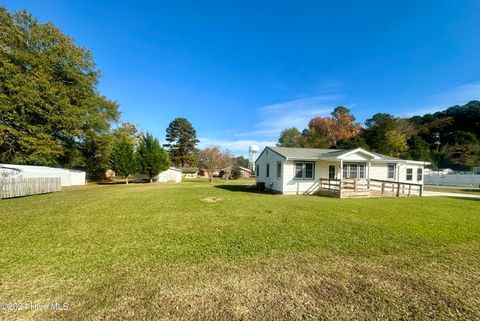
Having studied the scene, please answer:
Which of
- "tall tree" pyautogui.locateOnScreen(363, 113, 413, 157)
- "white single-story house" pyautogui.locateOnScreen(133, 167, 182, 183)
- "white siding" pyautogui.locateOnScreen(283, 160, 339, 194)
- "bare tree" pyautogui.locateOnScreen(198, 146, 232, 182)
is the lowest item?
"white single-story house" pyautogui.locateOnScreen(133, 167, 182, 183)

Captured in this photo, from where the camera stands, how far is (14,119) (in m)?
19.0

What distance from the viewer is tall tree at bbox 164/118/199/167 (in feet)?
170

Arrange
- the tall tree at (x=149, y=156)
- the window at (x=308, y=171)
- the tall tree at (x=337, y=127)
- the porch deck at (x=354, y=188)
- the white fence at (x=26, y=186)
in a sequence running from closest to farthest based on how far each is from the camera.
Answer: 1. the white fence at (x=26, y=186)
2. the porch deck at (x=354, y=188)
3. the window at (x=308, y=171)
4. the tall tree at (x=149, y=156)
5. the tall tree at (x=337, y=127)

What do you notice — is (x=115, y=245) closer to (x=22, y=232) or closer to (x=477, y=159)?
(x=22, y=232)

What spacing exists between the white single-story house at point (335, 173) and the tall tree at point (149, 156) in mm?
17019

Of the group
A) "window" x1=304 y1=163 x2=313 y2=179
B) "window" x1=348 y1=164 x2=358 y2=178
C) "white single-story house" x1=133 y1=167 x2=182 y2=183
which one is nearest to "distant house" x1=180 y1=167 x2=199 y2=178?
"white single-story house" x1=133 y1=167 x2=182 y2=183

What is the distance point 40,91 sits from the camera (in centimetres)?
1997

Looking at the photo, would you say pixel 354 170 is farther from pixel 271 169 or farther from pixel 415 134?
pixel 415 134

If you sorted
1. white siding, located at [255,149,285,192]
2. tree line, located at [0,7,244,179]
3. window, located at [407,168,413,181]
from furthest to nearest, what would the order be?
tree line, located at [0,7,244,179]
window, located at [407,168,413,181]
white siding, located at [255,149,285,192]

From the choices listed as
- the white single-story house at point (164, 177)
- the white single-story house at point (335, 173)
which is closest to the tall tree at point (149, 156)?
the white single-story house at point (164, 177)

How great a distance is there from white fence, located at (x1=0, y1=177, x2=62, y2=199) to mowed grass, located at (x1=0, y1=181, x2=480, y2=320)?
758cm

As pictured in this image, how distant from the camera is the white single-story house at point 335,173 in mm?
14188

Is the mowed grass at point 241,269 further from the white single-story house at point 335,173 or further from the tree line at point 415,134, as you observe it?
the tree line at point 415,134

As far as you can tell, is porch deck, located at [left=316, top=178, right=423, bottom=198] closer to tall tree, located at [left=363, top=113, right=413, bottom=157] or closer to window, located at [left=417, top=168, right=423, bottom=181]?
window, located at [left=417, top=168, right=423, bottom=181]
